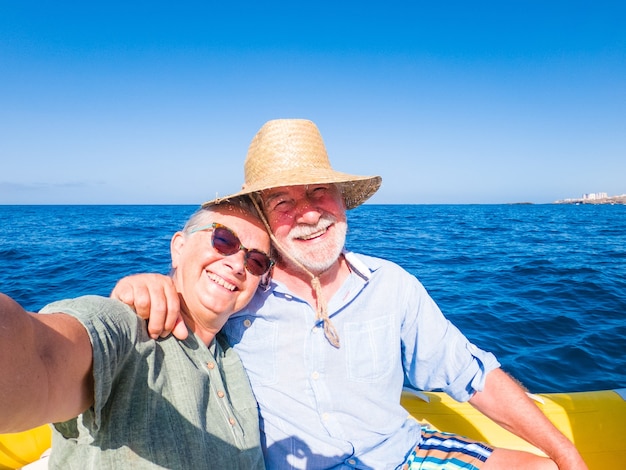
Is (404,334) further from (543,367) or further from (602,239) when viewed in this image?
(602,239)

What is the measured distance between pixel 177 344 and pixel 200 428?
0.33 meters

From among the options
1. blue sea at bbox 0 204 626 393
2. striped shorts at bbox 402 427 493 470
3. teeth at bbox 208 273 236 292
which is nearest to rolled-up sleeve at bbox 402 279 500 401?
striped shorts at bbox 402 427 493 470

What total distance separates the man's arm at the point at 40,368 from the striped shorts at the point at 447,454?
1.72 m

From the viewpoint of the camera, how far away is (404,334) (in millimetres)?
1934

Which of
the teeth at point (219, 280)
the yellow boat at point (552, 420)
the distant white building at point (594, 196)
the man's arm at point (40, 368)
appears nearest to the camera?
the man's arm at point (40, 368)

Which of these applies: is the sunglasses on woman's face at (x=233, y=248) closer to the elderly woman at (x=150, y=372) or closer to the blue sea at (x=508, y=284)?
the elderly woman at (x=150, y=372)

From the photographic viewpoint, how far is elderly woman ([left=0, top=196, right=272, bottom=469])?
2.42ft

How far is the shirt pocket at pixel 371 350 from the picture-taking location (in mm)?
1811

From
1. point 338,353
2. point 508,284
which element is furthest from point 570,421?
point 508,284

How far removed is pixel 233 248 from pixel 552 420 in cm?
256

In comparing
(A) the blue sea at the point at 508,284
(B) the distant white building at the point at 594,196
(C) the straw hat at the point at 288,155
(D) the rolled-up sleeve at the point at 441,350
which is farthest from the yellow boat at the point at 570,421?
(B) the distant white building at the point at 594,196

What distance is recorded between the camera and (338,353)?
180 centimetres

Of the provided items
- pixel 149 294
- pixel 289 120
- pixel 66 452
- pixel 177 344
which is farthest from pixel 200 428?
pixel 289 120

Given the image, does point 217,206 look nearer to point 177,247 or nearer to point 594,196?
point 177,247
